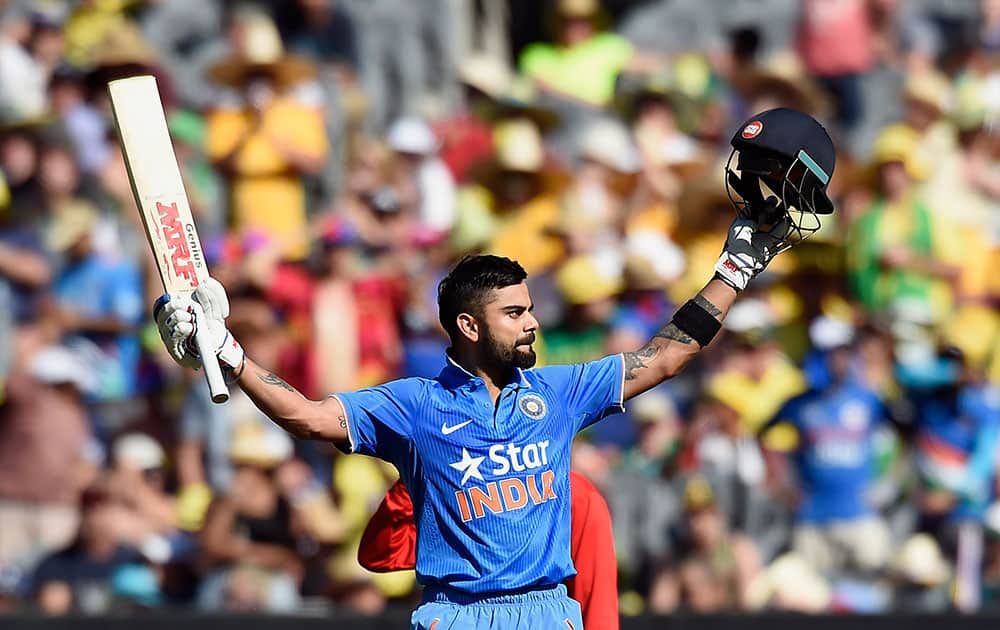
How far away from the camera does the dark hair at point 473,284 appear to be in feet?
20.7

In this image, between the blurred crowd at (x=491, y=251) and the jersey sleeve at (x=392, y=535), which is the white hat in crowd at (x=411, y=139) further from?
the jersey sleeve at (x=392, y=535)

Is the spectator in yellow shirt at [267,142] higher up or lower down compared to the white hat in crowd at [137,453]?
higher up

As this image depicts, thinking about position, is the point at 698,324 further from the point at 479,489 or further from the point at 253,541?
the point at 253,541

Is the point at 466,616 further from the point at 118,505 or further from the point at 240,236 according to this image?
the point at 240,236

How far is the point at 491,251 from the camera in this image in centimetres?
1138

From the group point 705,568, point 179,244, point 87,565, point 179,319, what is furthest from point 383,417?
point 87,565

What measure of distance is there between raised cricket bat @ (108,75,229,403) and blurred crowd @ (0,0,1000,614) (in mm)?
3741

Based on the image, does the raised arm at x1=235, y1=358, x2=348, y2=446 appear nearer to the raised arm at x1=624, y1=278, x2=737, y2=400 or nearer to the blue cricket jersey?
the blue cricket jersey

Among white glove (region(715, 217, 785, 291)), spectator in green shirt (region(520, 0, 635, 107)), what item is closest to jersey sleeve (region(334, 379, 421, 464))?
white glove (region(715, 217, 785, 291))

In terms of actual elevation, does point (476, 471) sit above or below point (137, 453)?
below

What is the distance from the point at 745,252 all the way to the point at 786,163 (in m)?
0.33

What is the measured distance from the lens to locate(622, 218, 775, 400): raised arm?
6512 millimetres

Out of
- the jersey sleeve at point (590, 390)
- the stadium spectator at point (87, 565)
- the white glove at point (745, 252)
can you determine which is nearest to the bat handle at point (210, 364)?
the jersey sleeve at point (590, 390)

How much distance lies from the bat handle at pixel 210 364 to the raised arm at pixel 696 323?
137cm
